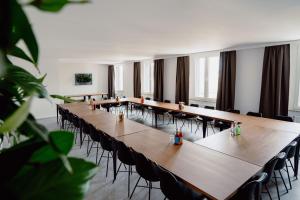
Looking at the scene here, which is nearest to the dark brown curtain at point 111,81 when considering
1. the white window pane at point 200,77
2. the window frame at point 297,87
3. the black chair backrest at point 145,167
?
the white window pane at point 200,77

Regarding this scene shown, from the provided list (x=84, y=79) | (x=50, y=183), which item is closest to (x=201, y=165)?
(x=50, y=183)

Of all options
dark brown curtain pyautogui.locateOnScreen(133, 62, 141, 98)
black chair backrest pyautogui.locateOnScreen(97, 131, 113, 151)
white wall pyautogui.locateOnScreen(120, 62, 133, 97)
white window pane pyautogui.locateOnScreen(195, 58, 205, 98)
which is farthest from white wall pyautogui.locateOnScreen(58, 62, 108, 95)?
black chair backrest pyautogui.locateOnScreen(97, 131, 113, 151)

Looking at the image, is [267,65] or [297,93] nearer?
[297,93]

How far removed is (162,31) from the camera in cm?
360

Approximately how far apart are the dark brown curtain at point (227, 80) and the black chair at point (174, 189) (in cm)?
486

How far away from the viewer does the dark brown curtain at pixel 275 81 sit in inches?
191

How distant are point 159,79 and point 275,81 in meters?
4.65

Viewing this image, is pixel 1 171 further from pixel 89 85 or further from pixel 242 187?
pixel 89 85

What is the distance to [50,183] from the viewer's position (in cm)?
37

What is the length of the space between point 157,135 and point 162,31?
6.51ft

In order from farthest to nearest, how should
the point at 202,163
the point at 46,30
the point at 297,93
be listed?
the point at 297,93, the point at 46,30, the point at 202,163

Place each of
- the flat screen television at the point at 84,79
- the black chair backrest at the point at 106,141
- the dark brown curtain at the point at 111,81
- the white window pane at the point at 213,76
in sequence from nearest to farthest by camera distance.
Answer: the black chair backrest at the point at 106,141 < the white window pane at the point at 213,76 < the flat screen television at the point at 84,79 < the dark brown curtain at the point at 111,81

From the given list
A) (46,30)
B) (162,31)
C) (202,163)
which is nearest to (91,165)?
(202,163)

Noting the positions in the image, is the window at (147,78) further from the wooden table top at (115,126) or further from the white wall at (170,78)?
the wooden table top at (115,126)
